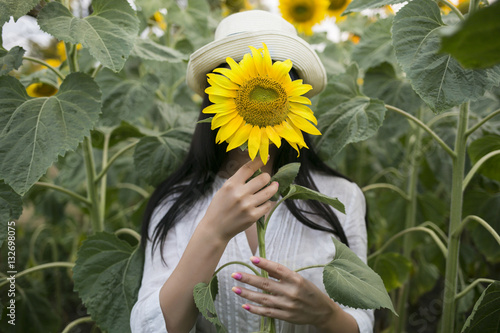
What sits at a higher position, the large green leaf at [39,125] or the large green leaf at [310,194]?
the large green leaf at [39,125]

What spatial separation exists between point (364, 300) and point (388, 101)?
0.84 m

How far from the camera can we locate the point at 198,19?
1866 millimetres

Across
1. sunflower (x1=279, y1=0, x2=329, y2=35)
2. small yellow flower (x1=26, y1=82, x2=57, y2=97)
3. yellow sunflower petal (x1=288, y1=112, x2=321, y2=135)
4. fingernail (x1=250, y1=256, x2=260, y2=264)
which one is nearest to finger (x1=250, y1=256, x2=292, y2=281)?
fingernail (x1=250, y1=256, x2=260, y2=264)

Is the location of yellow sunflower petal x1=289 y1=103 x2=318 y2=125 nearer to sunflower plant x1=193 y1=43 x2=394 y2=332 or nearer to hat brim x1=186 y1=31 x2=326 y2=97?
sunflower plant x1=193 y1=43 x2=394 y2=332

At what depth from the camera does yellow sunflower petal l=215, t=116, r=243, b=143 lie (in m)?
0.70

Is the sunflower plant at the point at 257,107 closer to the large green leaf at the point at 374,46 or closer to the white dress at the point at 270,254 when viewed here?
the white dress at the point at 270,254

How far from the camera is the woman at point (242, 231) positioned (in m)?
0.76

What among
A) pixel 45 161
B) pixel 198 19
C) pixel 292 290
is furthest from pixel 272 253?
pixel 198 19

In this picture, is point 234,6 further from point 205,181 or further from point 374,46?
point 205,181

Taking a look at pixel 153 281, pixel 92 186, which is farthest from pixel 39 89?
pixel 153 281

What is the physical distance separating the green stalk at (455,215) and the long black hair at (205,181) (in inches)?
11.8

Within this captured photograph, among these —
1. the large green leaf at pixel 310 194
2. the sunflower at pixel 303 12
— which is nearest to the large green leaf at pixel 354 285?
the large green leaf at pixel 310 194

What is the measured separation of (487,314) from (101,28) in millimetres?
1077

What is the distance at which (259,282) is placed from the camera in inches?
29.7
